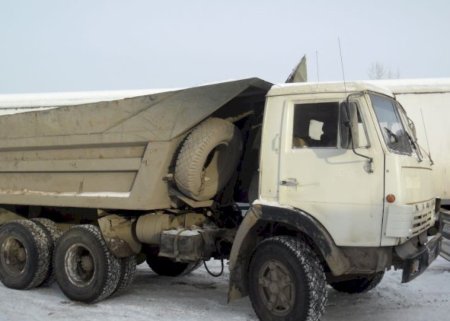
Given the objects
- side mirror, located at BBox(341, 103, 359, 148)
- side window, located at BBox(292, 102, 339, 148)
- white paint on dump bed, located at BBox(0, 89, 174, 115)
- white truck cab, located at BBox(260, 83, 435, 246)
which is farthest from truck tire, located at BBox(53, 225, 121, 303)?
white paint on dump bed, located at BBox(0, 89, 174, 115)

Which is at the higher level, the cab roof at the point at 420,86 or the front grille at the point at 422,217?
the cab roof at the point at 420,86

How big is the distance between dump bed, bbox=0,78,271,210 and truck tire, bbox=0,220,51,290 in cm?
37

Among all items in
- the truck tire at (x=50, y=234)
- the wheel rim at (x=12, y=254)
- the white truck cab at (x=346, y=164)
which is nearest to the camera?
the white truck cab at (x=346, y=164)

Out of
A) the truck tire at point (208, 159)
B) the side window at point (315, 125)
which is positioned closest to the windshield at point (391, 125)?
the side window at point (315, 125)

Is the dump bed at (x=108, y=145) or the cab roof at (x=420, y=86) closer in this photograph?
the dump bed at (x=108, y=145)

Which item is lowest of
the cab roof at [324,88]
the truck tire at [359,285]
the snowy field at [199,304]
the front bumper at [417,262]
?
the snowy field at [199,304]

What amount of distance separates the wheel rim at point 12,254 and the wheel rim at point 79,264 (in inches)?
38.5

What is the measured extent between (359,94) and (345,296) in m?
2.92

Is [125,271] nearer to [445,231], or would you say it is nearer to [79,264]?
[79,264]

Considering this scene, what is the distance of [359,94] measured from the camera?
4871mm

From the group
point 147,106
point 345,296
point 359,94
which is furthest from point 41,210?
point 359,94

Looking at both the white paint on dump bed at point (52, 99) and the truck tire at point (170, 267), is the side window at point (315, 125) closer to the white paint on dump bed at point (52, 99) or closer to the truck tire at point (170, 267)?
the truck tire at point (170, 267)

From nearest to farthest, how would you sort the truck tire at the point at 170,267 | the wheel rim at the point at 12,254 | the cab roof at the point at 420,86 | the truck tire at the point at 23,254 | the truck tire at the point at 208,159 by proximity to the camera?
the truck tire at the point at 208,159 → the truck tire at the point at 23,254 → the wheel rim at the point at 12,254 → the truck tire at the point at 170,267 → the cab roof at the point at 420,86

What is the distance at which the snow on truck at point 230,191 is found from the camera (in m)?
4.78
